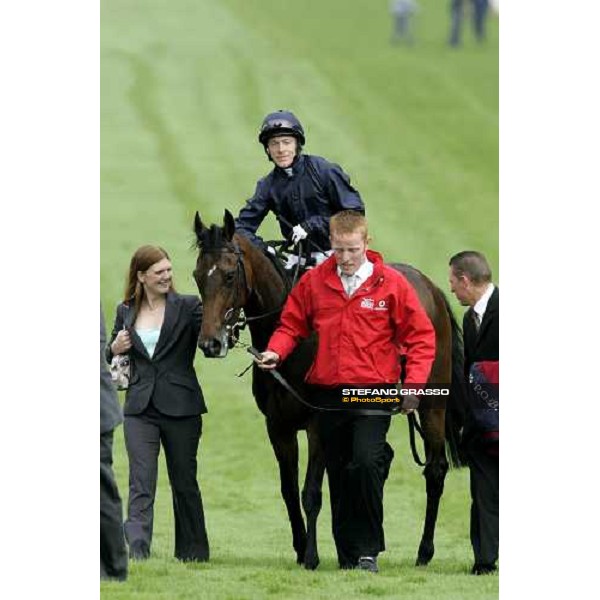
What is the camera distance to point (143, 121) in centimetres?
1361

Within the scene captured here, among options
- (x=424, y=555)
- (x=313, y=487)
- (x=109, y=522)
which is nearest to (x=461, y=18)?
(x=313, y=487)

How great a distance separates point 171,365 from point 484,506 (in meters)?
1.98

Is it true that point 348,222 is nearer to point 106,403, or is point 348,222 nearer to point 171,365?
point 171,365

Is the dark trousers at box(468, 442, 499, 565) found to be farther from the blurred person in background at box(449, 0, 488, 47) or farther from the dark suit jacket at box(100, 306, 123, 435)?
the blurred person in background at box(449, 0, 488, 47)

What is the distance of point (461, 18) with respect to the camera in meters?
11.8

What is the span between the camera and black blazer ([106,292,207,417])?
10914 millimetres

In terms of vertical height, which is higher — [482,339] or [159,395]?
[482,339]

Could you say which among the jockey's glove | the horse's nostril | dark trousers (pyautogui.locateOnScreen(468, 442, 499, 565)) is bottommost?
dark trousers (pyautogui.locateOnScreen(468, 442, 499, 565))

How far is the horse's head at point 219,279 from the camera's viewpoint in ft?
33.9

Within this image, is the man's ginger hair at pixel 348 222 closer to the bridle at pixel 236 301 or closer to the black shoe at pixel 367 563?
the bridle at pixel 236 301

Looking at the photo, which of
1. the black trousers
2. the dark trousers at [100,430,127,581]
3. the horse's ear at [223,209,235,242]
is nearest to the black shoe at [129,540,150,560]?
the black trousers

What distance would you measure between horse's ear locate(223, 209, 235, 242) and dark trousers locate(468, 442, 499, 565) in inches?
72.4
